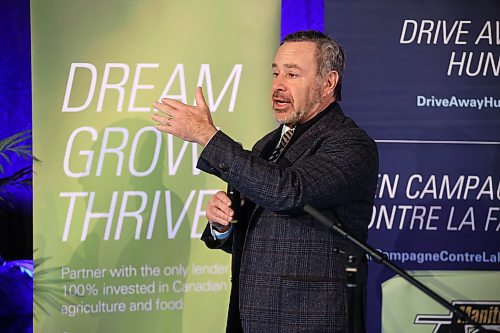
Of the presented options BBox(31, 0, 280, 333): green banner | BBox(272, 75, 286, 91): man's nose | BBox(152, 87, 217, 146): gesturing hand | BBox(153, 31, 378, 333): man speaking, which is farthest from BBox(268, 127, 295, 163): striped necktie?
BBox(31, 0, 280, 333): green banner

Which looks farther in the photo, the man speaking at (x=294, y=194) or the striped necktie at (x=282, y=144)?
the striped necktie at (x=282, y=144)

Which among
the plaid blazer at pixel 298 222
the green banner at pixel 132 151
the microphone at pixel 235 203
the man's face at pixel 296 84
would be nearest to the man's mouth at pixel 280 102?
the man's face at pixel 296 84

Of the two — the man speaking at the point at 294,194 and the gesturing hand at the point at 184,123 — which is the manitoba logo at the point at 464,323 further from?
the gesturing hand at the point at 184,123

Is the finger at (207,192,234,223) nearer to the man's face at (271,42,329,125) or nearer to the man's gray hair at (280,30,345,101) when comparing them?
the man's face at (271,42,329,125)

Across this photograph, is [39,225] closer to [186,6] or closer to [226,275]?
[226,275]

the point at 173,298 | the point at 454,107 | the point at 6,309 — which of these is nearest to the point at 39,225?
the point at 6,309

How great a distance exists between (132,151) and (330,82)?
1.29 meters

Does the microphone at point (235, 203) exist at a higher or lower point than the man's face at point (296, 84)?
lower

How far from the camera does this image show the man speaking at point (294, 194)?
1.93 m

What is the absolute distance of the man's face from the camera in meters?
2.20

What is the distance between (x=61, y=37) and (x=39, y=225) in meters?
0.83

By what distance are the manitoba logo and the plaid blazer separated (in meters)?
1.47

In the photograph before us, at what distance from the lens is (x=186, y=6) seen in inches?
130

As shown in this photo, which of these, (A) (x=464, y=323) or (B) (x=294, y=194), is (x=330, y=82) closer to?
(B) (x=294, y=194)
